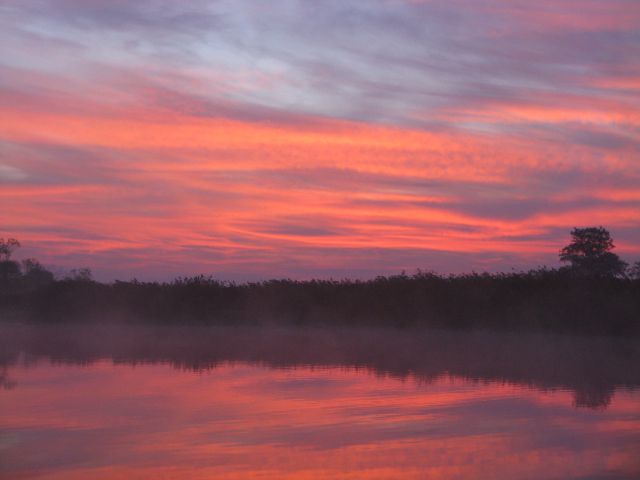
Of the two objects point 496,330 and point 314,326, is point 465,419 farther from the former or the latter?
point 314,326

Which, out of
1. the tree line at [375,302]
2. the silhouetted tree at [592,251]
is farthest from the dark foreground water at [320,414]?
the silhouetted tree at [592,251]

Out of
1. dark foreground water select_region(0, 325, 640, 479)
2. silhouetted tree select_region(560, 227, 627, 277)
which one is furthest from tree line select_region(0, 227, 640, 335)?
silhouetted tree select_region(560, 227, 627, 277)

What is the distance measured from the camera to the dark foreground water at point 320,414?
319 inches

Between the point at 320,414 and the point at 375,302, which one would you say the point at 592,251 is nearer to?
the point at 375,302

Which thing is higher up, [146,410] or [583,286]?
[583,286]

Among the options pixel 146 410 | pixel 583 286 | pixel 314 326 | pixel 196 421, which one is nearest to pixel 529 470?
pixel 196 421

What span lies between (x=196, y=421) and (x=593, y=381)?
25.9ft

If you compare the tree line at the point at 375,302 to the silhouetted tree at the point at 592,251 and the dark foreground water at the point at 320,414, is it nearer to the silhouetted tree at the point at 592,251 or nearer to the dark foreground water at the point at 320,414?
the dark foreground water at the point at 320,414

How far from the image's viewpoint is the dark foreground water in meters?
8.09

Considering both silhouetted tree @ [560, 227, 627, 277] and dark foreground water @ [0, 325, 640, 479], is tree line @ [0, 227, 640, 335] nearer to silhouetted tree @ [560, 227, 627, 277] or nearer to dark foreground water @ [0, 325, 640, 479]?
dark foreground water @ [0, 325, 640, 479]

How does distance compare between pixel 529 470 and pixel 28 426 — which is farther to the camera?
pixel 28 426

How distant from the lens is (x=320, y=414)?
11258 millimetres

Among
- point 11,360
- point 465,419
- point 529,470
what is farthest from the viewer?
point 11,360

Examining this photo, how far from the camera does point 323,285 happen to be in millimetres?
37469
